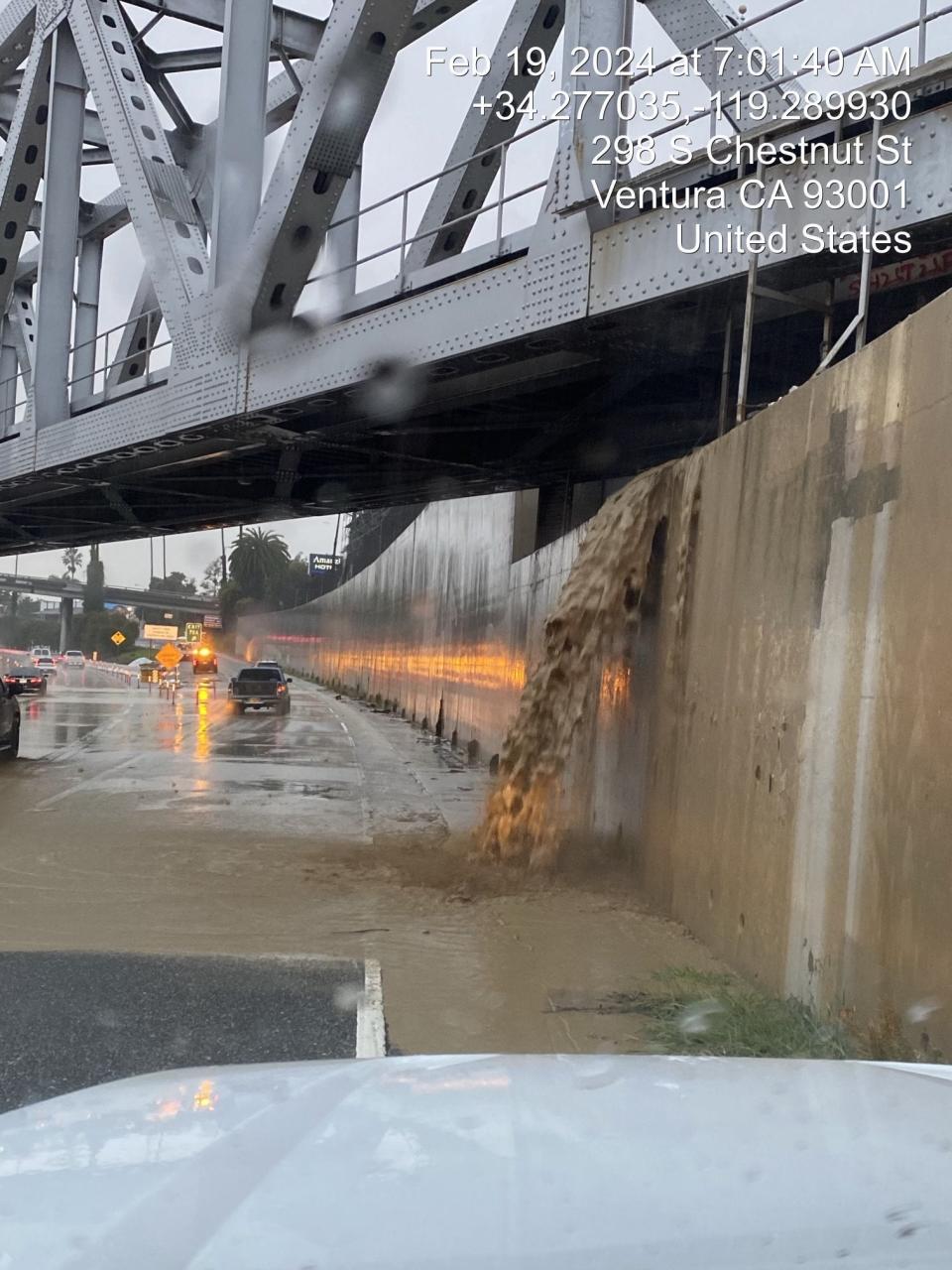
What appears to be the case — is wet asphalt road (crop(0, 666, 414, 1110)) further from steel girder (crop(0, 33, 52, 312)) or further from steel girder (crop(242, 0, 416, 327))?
steel girder (crop(0, 33, 52, 312))

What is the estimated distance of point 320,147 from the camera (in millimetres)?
11195

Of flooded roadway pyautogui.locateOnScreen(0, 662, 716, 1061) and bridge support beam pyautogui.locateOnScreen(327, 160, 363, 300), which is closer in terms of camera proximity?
flooded roadway pyautogui.locateOnScreen(0, 662, 716, 1061)

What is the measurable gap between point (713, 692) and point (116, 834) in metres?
6.53

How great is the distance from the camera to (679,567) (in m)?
8.59

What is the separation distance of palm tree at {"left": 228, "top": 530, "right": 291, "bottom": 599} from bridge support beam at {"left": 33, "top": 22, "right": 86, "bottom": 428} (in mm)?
99415

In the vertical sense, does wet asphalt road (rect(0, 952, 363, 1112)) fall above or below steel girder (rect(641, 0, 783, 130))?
below

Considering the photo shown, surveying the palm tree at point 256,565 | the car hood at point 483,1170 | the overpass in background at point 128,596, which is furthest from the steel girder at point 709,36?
the overpass in background at point 128,596

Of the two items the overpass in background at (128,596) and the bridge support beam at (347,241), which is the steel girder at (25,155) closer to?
the bridge support beam at (347,241)

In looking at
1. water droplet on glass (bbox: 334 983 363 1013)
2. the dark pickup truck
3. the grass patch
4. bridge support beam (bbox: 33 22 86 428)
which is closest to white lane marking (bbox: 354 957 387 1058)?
water droplet on glass (bbox: 334 983 363 1013)

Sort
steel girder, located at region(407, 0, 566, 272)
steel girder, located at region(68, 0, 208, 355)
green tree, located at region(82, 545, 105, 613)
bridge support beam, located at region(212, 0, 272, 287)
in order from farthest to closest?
green tree, located at region(82, 545, 105, 613), steel girder, located at region(68, 0, 208, 355), bridge support beam, located at region(212, 0, 272, 287), steel girder, located at region(407, 0, 566, 272)

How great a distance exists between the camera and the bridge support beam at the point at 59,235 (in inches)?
639

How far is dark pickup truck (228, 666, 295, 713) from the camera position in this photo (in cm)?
3550

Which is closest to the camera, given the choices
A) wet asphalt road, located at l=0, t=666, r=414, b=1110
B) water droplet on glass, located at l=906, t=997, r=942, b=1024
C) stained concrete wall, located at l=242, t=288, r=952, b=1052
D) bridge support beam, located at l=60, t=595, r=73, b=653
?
water droplet on glass, located at l=906, t=997, r=942, b=1024

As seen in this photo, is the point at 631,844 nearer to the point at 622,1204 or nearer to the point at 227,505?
the point at 622,1204
